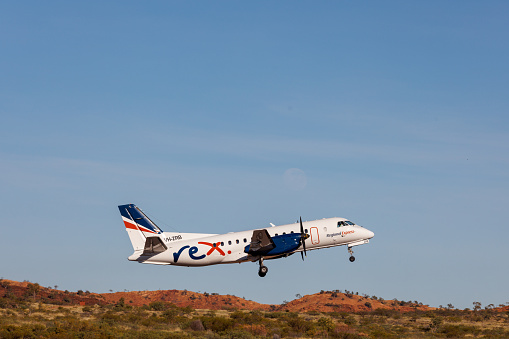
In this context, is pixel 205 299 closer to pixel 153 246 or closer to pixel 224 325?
pixel 224 325

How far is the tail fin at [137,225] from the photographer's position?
4962cm

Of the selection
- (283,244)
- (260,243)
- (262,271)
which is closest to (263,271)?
(262,271)

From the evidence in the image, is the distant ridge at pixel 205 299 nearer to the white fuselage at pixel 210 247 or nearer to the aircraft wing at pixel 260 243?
the white fuselage at pixel 210 247

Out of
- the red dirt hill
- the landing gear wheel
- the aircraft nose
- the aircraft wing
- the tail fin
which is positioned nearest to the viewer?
the aircraft wing

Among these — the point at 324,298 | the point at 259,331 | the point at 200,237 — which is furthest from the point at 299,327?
the point at 324,298

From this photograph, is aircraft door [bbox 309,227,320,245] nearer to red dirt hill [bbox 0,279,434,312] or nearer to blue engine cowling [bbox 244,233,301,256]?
blue engine cowling [bbox 244,233,301,256]

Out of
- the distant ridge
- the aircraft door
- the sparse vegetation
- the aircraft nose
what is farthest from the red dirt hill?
the aircraft door

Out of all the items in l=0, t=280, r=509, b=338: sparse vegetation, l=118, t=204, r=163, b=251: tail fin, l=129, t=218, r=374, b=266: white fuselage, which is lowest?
l=0, t=280, r=509, b=338: sparse vegetation

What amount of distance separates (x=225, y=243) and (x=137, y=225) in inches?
324

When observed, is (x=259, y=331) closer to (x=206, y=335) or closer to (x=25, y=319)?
(x=206, y=335)

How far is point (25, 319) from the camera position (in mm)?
60969

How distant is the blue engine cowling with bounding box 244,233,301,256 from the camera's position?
47562 millimetres

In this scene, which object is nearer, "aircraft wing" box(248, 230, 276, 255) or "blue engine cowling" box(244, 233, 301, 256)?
"aircraft wing" box(248, 230, 276, 255)

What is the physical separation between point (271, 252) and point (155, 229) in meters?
10.7
